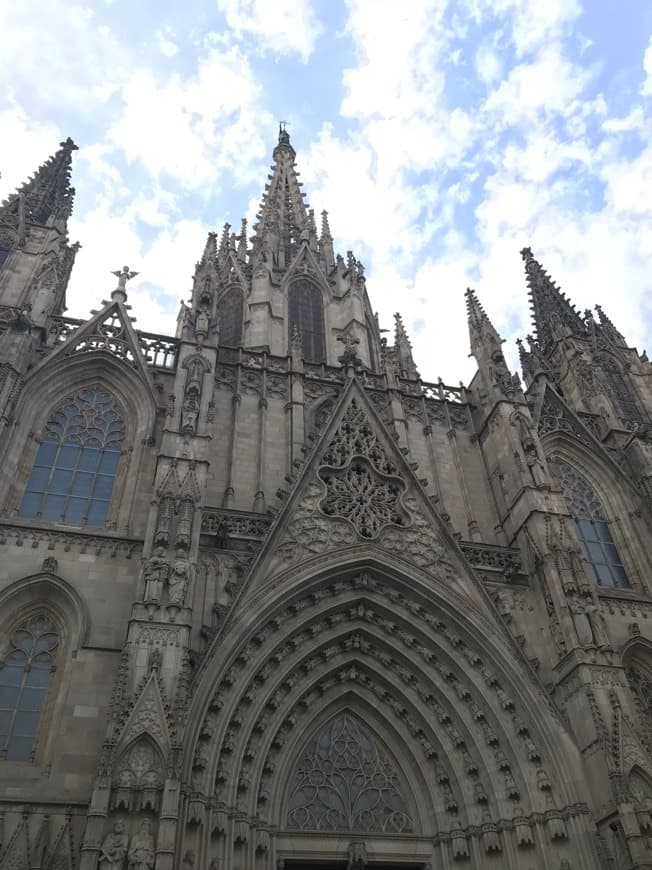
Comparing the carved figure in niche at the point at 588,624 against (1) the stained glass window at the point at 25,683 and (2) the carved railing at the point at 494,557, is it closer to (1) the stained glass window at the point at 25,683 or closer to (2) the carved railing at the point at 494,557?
(2) the carved railing at the point at 494,557

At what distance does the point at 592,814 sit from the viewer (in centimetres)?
1149

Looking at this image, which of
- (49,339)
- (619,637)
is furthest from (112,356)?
(619,637)

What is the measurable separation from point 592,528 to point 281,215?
68.1ft

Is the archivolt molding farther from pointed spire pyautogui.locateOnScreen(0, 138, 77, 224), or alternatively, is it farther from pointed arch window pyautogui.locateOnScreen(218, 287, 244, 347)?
pointed spire pyautogui.locateOnScreen(0, 138, 77, 224)

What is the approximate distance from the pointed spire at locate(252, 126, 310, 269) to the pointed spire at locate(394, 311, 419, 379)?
16.2ft

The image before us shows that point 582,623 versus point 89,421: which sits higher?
point 89,421

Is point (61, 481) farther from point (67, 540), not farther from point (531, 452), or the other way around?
point (531, 452)

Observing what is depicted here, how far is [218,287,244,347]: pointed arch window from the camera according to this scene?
23.6 metres

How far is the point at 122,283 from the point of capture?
61.8ft

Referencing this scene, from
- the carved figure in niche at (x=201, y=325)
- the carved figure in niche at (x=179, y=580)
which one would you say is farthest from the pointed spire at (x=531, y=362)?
the carved figure in niche at (x=179, y=580)

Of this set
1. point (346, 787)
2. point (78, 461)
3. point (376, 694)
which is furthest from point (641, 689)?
point (78, 461)

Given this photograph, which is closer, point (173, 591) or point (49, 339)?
point (173, 591)

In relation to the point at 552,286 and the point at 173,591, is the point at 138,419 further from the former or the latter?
the point at 552,286

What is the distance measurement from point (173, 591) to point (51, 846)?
3.81 meters
